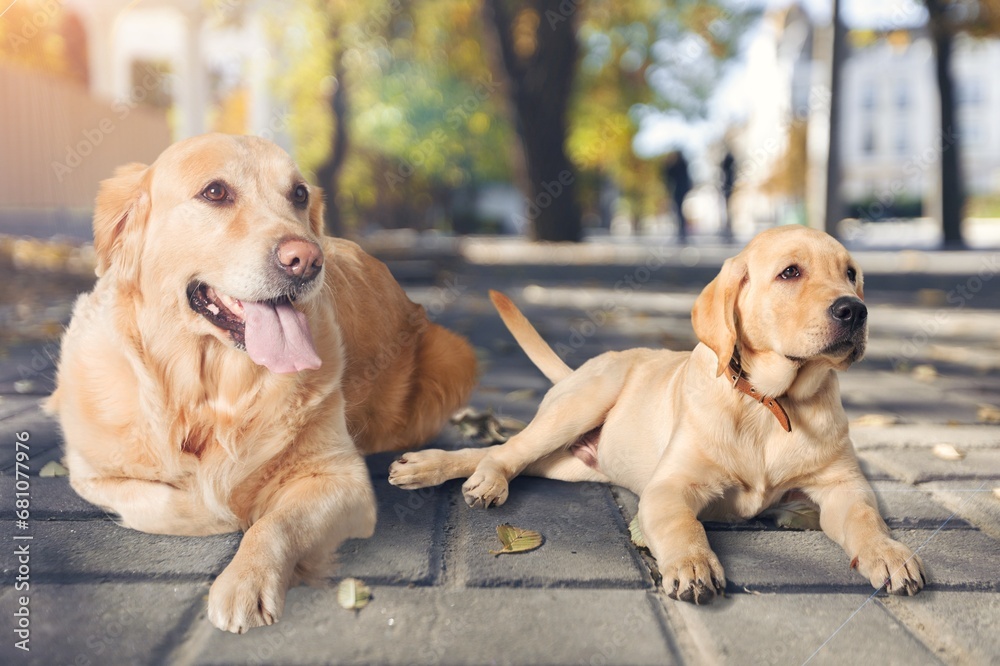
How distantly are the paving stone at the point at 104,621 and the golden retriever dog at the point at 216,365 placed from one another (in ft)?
0.78

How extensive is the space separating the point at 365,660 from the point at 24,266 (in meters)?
12.4

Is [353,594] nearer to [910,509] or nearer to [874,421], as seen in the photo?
[910,509]

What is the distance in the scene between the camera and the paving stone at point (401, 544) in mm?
2197

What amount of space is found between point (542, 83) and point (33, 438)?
1315 centimetres

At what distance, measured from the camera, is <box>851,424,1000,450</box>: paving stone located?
3.65 m

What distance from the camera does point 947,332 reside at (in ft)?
24.3

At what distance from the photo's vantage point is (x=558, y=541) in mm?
2441

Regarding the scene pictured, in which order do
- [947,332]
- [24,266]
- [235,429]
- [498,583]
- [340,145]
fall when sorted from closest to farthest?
1. [498,583]
2. [235,429]
3. [947,332]
4. [24,266]
5. [340,145]

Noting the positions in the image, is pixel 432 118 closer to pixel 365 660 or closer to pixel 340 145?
pixel 340 145

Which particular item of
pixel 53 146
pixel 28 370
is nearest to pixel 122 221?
pixel 28 370

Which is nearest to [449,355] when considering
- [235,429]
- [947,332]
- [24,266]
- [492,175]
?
[235,429]

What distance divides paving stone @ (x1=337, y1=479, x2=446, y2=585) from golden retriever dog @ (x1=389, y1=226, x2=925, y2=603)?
0.12 metres

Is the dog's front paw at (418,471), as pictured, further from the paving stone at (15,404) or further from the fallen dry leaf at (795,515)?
the paving stone at (15,404)

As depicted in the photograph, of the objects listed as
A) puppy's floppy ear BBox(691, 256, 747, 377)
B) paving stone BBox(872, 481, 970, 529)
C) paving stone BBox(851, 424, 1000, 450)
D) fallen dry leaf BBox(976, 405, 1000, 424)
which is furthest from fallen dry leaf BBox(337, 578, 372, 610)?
fallen dry leaf BBox(976, 405, 1000, 424)
